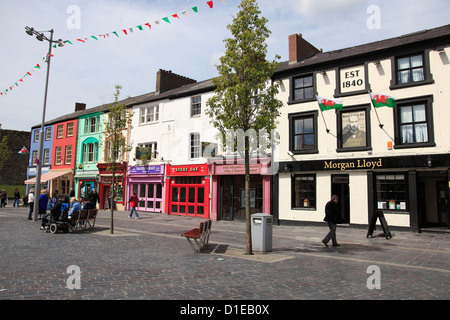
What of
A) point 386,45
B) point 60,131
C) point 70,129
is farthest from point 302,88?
point 60,131

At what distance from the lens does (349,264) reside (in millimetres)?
8344

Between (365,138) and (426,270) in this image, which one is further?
(365,138)

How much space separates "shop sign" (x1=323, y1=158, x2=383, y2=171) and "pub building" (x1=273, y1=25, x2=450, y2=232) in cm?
5

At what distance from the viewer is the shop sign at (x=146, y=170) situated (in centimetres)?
2522

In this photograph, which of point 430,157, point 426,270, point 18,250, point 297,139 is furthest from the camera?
point 297,139

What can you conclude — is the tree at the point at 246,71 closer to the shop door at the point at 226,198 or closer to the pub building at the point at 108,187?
the shop door at the point at 226,198

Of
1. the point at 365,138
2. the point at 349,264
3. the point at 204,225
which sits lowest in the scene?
the point at 349,264

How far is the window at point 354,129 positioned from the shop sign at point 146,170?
13.8m

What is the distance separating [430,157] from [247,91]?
9.90 metres

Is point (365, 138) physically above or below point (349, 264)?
above

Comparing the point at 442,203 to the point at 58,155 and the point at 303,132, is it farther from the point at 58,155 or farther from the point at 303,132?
the point at 58,155
